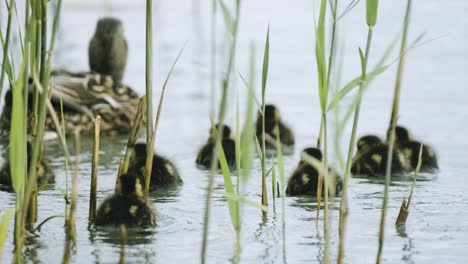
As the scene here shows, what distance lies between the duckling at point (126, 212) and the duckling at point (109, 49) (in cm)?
384

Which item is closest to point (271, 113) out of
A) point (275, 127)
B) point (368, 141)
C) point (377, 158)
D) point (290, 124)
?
point (275, 127)

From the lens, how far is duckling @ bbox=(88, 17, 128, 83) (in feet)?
25.7

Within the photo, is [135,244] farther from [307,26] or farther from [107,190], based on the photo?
[307,26]

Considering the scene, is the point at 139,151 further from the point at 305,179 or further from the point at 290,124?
the point at 290,124

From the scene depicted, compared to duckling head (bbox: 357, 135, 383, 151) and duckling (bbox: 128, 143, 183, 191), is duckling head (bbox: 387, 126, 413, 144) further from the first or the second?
duckling (bbox: 128, 143, 183, 191)

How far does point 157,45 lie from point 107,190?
427 centimetres

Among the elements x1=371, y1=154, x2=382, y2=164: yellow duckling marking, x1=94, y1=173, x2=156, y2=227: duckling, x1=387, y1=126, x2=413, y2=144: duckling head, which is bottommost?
x1=94, y1=173, x2=156, y2=227: duckling

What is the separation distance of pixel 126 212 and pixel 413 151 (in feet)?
6.66

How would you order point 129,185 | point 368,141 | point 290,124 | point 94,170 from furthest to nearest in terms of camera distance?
point 290,124, point 368,141, point 129,185, point 94,170

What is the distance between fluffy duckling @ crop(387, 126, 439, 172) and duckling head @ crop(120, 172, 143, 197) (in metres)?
1.71

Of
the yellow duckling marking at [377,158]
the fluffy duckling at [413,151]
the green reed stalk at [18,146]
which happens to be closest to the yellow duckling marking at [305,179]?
the yellow duckling marking at [377,158]

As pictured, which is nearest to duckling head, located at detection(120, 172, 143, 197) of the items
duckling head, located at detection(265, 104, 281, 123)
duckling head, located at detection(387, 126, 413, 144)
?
duckling head, located at detection(387, 126, 413, 144)

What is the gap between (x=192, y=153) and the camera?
6.06 meters

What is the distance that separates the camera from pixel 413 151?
18.4 feet
